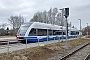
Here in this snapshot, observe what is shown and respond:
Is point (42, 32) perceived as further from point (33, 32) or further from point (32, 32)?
point (32, 32)

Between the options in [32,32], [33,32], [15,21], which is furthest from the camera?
[15,21]

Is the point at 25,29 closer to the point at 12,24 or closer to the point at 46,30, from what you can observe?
the point at 46,30

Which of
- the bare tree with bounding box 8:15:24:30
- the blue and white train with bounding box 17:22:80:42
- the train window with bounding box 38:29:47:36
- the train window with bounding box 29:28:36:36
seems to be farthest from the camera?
the bare tree with bounding box 8:15:24:30

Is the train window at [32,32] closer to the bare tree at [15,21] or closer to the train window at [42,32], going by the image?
Result: the train window at [42,32]

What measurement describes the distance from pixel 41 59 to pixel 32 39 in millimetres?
13598

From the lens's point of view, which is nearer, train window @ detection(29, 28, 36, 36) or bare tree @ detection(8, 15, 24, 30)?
train window @ detection(29, 28, 36, 36)

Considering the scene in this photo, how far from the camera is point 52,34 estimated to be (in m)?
35.5

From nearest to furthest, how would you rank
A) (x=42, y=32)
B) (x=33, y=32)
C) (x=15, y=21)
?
→ 1. (x=33, y=32)
2. (x=42, y=32)
3. (x=15, y=21)

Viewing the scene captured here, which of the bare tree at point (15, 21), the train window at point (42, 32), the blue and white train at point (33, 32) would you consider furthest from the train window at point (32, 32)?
the bare tree at point (15, 21)

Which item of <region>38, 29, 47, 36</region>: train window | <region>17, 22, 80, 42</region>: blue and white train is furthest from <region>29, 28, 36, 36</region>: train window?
<region>38, 29, 47, 36</region>: train window

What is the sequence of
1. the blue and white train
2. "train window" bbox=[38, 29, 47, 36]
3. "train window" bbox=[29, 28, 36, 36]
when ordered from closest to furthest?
the blue and white train, "train window" bbox=[29, 28, 36, 36], "train window" bbox=[38, 29, 47, 36]

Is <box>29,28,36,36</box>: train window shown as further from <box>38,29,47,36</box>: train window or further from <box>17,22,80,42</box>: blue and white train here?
<box>38,29,47,36</box>: train window

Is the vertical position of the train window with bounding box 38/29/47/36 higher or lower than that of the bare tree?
lower

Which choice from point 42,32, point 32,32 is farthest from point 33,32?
point 42,32
